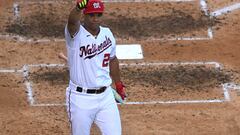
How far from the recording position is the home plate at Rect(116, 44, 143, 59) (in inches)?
536

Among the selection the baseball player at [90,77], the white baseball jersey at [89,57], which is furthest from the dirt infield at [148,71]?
the white baseball jersey at [89,57]

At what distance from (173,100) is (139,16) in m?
3.47

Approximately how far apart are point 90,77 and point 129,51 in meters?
5.11

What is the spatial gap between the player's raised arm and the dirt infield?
2.77 meters

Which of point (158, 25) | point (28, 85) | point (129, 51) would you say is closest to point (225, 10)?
point (158, 25)

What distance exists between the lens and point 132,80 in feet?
41.8

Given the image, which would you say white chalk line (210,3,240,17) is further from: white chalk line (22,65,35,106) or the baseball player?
the baseball player

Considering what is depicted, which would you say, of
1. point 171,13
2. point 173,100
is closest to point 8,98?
point 173,100

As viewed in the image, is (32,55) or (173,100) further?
(32,55)

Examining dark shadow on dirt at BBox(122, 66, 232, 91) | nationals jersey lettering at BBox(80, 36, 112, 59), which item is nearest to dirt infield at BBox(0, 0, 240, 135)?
dark shadow on dirt at BBox(122, 66, 232, 91)

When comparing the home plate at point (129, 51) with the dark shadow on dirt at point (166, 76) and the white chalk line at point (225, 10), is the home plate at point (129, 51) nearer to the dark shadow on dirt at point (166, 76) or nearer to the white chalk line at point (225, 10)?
the dark shadow on dirt at point (166, 76)

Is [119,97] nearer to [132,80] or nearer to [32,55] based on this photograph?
[132,80]

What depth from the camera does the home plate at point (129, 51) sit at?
44.7 ft

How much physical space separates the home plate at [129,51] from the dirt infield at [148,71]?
0.48 ft
